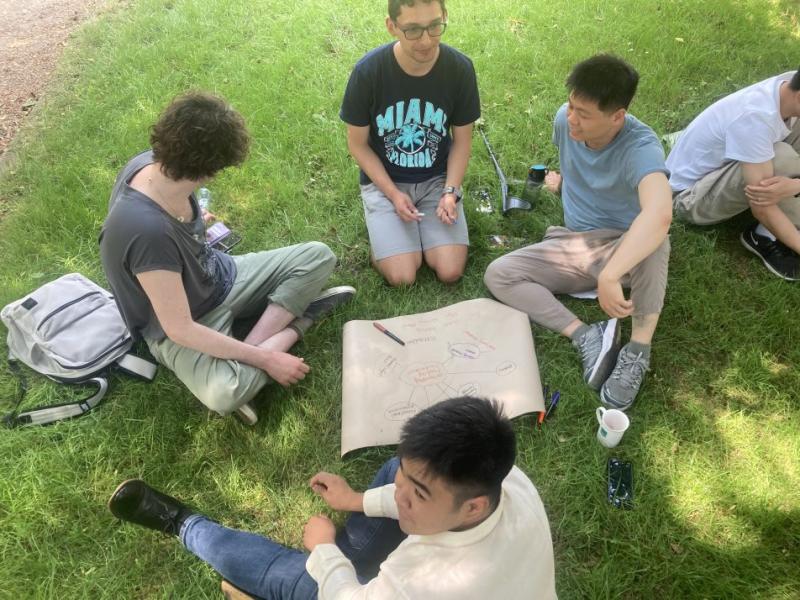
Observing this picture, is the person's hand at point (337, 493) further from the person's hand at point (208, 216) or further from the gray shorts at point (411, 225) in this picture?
the person's hand at point (208, 216)

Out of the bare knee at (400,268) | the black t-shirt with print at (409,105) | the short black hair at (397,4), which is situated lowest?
the bare knee at (400,268)

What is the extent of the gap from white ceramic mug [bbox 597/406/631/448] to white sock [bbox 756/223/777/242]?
163 cm

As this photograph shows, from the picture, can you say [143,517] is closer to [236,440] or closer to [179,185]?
[236,440]

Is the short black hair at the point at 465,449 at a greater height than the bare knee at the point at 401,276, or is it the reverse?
the short black hair at the point at 465,449

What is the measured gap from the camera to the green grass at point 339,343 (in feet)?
7.00

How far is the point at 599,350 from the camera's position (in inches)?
103

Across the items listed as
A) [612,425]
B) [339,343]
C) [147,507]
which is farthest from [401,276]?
[147,507]

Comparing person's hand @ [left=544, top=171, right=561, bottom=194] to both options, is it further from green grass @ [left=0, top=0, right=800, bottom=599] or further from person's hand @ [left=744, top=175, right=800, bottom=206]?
person's hand @ [left=744, top=175, right=800, bottom=206]

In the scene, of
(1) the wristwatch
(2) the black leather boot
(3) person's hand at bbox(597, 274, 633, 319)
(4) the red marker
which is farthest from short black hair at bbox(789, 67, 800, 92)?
(2) the black leather boot

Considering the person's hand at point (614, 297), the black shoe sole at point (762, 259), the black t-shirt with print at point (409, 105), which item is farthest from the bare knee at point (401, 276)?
the black shoe sole at point (762, 259)

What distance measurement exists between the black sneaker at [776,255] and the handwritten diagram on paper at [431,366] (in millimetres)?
1570

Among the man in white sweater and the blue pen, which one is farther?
the blue pen

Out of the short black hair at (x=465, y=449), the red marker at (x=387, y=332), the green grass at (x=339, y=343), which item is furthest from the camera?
the red marker at (x=387, y=332)

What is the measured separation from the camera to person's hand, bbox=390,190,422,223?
3039 mm
